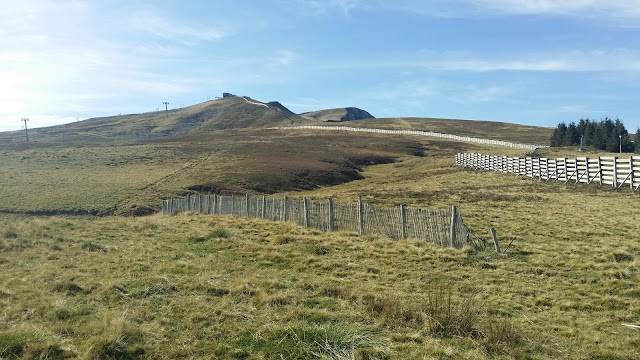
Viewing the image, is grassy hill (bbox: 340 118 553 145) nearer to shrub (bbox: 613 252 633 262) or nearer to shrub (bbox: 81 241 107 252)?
shrub (bbox: 613 252 633 262)

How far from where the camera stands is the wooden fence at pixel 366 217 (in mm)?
14586

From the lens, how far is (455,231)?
47.2 feet

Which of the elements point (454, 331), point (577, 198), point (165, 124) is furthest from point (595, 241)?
point (165, 124)

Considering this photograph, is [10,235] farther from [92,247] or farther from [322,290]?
[322,290]

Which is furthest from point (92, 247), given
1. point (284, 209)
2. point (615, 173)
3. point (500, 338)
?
point (615, 173)

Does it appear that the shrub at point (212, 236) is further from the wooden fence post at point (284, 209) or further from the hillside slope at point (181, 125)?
the hillside slope at point (181, 125)

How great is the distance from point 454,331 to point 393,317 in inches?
38.9

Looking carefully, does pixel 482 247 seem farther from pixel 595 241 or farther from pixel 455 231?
pixel 595 241

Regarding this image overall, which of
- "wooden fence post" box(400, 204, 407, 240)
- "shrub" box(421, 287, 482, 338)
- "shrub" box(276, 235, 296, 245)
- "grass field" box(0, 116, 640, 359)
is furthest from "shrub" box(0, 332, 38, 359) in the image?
"wooden fence post" box(400, 204, 407, 240)

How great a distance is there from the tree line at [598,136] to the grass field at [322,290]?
2415 inches

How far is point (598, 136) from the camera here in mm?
83250

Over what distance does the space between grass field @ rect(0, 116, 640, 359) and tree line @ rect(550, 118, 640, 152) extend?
6133cm

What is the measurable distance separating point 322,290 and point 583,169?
29199mm

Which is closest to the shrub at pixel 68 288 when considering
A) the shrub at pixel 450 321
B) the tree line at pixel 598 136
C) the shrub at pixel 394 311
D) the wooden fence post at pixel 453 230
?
the shrub at pixel 394 311
